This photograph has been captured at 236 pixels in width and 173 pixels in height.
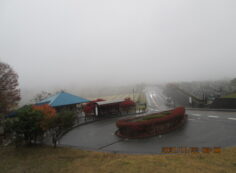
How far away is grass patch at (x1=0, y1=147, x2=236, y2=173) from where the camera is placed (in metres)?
4.71

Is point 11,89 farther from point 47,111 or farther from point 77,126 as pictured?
point 47,111

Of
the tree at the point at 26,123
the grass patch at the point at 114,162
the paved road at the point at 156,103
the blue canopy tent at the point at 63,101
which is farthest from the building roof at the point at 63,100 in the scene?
the paved road at the point at 156,103

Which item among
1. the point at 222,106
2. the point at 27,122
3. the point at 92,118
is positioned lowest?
the point at 92,118

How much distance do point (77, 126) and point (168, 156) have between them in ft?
34.6

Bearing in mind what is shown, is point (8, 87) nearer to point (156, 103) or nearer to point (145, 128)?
point (145, 128)

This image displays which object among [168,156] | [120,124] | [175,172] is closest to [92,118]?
[120,124]

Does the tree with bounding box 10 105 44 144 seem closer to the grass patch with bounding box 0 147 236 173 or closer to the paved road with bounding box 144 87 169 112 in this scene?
the grass patch with bounding box 0 147 236 173

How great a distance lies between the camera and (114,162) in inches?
218

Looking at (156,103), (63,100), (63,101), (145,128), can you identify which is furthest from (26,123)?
(156,103)

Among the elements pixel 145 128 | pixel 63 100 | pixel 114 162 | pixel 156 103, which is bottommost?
pixel 156 103

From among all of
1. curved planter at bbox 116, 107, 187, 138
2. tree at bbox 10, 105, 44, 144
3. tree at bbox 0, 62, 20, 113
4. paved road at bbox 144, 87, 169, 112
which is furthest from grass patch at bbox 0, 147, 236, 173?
paved road at bbox 144, 87, 169, 112

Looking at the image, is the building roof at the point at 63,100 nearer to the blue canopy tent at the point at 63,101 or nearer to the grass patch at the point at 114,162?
the blue canopy tent at the point at 63,101

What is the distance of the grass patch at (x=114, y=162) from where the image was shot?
471cm

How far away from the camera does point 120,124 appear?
1023 centimetres
